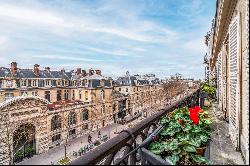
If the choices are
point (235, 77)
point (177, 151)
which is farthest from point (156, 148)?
point (235, 77)

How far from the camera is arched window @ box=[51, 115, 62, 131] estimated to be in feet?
108

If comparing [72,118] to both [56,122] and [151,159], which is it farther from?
[151,159]

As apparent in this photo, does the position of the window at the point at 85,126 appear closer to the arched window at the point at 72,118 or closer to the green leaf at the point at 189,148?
the arched window at the point at 72,118

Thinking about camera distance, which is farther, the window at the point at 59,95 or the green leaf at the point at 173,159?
the window at the point at 59,95

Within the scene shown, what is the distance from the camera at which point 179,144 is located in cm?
314

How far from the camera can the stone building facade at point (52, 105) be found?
1056 inches

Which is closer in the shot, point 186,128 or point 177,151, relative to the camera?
point 177,151

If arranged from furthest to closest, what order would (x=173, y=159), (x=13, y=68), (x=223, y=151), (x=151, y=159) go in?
(x=13, y=68), (x=223, y=151), (x=173, y=159), (x=151, y=159)

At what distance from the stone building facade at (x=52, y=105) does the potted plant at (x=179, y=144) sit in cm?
1985

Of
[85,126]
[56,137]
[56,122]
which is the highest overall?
[56,122]

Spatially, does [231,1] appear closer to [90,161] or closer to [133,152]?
[133,152]

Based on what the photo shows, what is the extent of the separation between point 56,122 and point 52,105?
334 centimetres

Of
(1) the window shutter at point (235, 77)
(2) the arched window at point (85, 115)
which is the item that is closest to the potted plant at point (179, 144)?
(1) the window shutter at point (235, 77)

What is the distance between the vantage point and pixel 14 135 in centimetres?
2803
